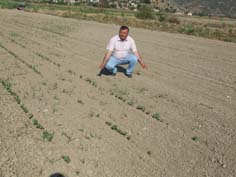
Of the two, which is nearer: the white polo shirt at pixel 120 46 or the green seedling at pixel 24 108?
the green seedling at pixel 24 108

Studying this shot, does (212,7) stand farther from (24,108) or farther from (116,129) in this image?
(116,129)

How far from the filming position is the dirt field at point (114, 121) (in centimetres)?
455

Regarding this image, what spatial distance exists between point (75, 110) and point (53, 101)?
28.3 inches

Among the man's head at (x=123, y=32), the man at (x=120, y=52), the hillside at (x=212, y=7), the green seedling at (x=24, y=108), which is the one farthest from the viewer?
the hillside at (x=212, y=7)

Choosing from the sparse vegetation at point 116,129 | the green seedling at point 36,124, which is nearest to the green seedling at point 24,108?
the green seedling at point 36,124

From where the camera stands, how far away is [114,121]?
6066 millimetres

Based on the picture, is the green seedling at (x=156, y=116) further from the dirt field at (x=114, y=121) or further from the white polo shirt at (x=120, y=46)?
the white polo shirt at (x=120, y=46)

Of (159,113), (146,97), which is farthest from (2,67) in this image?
(159,113)

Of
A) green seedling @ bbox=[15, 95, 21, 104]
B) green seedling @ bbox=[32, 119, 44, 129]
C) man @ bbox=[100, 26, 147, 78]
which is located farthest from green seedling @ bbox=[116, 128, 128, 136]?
man @ bbox=[100, 26, 147, 78]

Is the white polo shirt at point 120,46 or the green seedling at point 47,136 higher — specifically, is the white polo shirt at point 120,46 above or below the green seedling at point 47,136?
above

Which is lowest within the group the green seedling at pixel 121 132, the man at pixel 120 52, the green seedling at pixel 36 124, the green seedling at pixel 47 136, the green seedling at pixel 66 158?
the green seedling at pixel 121 132

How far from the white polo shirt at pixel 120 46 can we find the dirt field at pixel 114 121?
0.70m

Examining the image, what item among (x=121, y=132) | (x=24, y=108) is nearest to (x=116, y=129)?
(x=121, y=132)

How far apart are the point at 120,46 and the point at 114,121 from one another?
3552mm
